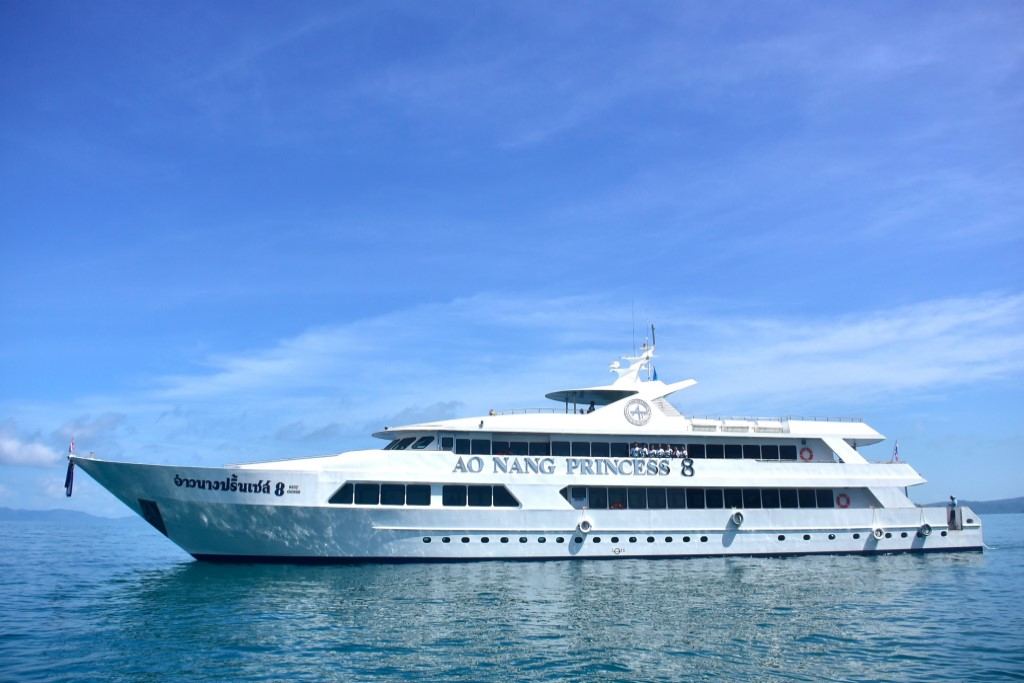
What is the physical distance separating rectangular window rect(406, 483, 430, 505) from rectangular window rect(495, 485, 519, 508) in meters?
2.30

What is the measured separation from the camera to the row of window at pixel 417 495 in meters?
23.6

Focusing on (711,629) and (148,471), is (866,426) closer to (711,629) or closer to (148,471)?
(711,629)

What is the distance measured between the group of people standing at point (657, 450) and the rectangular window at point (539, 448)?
10.1ft

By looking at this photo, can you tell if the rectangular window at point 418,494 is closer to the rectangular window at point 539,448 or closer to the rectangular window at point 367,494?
the rectangular window at point 367,494

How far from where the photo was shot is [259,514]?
75.0ft

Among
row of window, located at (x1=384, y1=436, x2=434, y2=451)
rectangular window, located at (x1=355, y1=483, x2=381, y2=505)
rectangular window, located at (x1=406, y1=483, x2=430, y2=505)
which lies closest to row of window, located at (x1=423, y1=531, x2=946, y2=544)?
rectangular window, located at (x1=406, y1=483, x2=430, y2=505)

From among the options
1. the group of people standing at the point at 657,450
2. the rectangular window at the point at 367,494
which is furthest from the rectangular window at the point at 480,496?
the group of people standing at the point at 657,450

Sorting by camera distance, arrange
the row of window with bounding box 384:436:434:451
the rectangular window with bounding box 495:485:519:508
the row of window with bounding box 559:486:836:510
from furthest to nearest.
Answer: the row of window with bounding box 559:486:836:510 < the row of window with bounding box 384:436:434:451 < the rectangular window with bounding box 495:485:519:508

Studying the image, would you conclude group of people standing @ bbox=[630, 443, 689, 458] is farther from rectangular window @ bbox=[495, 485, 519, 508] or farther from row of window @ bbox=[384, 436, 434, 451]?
row of window @ bbox=[384, 436, 434, 451]

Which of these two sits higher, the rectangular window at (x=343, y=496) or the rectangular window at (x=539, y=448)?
the rectangular window at (x=539, y=448)

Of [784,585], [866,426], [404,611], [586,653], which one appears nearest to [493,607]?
[404,611]

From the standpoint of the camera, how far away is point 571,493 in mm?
25891

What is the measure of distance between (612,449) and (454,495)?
603 cm

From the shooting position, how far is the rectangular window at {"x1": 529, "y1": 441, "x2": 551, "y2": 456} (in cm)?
2623
